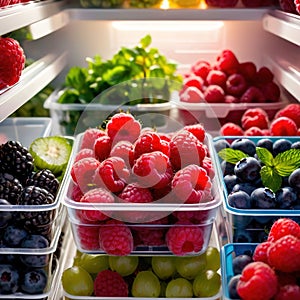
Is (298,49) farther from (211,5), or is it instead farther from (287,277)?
(287,277)

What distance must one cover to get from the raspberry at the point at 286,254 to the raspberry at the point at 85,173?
0.41 metres

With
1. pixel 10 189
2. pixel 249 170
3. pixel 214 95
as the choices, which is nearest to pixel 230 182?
pixel 249 170

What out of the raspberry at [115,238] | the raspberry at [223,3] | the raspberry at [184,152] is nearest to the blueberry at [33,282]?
the raspberry at [115,238]

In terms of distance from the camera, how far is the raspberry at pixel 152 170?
105cm

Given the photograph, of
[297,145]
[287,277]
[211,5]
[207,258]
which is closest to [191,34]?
[211,5]

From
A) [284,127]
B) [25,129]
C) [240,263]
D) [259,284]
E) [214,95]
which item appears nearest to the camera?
[259,284]

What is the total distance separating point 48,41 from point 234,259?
1.26 meters

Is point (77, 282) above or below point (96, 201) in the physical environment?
below

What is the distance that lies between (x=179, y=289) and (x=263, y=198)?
0.26 metres

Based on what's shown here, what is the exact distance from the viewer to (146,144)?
1104 millimetres

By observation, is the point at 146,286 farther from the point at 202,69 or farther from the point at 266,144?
the point at 202,69

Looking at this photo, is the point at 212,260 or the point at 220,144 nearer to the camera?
the point at 212,260

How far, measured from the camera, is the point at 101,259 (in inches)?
45.6

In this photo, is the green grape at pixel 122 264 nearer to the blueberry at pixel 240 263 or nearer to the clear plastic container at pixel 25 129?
the blueberry at pixel 240 263
